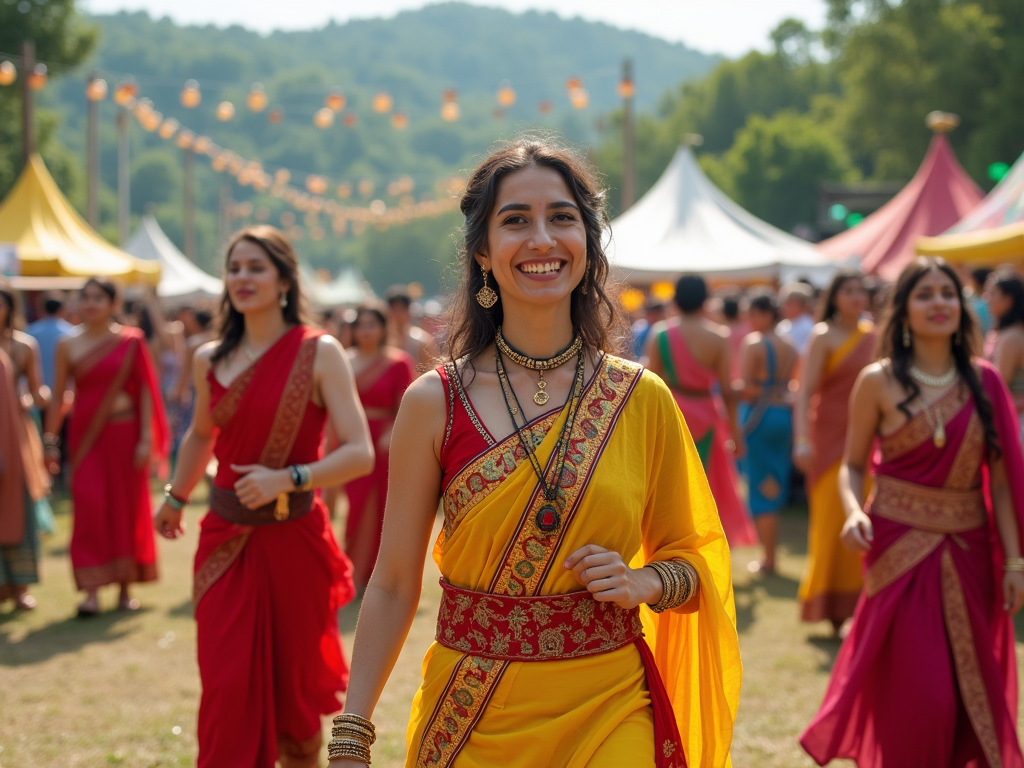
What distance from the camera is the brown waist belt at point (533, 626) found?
2424 mm

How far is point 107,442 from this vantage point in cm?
773

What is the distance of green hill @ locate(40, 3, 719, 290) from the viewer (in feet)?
270

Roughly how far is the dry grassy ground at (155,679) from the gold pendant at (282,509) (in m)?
1.37

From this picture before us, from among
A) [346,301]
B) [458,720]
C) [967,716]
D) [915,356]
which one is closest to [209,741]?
[458,720]

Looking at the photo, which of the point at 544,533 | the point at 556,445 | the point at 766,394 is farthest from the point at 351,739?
the point at 766,394

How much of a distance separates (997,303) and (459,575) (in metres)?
5.33

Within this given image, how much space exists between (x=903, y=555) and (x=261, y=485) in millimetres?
2379

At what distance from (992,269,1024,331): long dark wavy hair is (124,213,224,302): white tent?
19997 mm

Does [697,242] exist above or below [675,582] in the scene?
above

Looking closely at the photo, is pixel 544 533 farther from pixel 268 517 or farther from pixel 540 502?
pixel 268 517

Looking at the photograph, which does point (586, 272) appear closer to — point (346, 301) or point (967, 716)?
point (967, 716)

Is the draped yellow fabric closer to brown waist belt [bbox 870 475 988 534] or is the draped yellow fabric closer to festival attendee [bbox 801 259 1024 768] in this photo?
festival attendee [bbox 801 259 1024 768]

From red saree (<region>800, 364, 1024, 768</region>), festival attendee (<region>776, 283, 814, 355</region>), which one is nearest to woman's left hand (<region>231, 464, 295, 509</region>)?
red saree (<region>800, 364, 1024, 768</region>)

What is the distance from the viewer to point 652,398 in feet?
8.57
